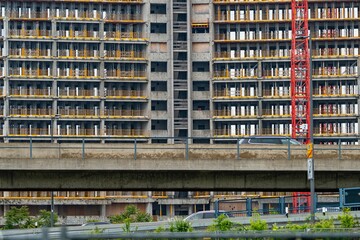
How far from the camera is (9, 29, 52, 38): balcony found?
442 ft

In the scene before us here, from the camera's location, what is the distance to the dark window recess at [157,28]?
138m

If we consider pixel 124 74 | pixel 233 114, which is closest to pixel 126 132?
pixel 124 74

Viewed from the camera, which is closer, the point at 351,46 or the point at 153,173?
the point at 153,173

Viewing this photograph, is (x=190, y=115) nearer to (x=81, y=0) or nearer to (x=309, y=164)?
(x=81, y=0)

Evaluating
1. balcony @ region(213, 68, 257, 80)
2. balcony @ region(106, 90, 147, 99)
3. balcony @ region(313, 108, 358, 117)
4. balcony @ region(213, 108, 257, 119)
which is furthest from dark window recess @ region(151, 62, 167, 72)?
balcony @ region(313, 108, 358, 117)

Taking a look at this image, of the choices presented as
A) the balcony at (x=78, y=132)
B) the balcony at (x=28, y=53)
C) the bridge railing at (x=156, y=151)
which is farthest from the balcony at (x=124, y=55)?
the bridge railing at (x=156, y=151)

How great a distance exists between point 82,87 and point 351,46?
34.3 metres

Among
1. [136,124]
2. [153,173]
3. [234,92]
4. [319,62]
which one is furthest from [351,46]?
[153,173]

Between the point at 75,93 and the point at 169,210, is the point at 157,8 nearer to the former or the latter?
the point at 75,93

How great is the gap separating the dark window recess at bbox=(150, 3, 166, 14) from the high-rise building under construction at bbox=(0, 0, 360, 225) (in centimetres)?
13

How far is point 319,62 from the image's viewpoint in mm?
138625

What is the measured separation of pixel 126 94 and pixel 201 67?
10.1m

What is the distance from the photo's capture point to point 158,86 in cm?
13812

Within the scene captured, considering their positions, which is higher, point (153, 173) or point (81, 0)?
point (81, 0)
